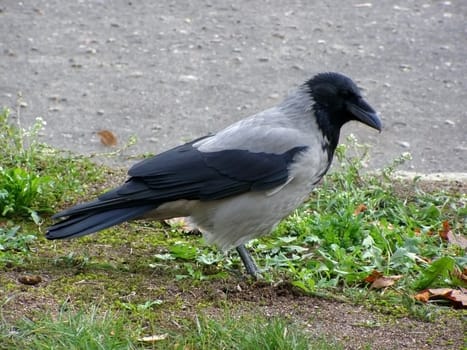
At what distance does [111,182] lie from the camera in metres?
6.07

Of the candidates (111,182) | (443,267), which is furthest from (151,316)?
(111,182)

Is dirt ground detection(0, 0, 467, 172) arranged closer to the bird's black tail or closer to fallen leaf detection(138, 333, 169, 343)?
the bird's black tail

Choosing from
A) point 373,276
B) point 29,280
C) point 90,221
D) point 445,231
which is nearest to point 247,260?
point 373,276

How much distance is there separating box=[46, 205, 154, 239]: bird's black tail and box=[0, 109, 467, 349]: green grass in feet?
0.67

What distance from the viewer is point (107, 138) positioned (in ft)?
24.1

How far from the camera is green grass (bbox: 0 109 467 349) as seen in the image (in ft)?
12.7

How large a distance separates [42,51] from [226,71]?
169cm

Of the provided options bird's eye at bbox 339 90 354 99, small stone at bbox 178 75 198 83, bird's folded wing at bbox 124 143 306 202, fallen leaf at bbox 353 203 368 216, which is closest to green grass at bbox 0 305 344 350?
bird's folded wing at bbox 124 143 306 202

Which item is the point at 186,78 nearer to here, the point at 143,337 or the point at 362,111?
the point at 362,111

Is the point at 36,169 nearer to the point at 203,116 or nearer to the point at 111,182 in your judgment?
the point at 111,182

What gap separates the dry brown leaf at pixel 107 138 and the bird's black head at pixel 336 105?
8.68 feet

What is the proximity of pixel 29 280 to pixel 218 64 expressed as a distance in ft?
15.2

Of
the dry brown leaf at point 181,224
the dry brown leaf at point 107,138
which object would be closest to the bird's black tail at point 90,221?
the dry brown leaf at point 181,224

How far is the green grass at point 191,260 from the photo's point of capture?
3873 mm
